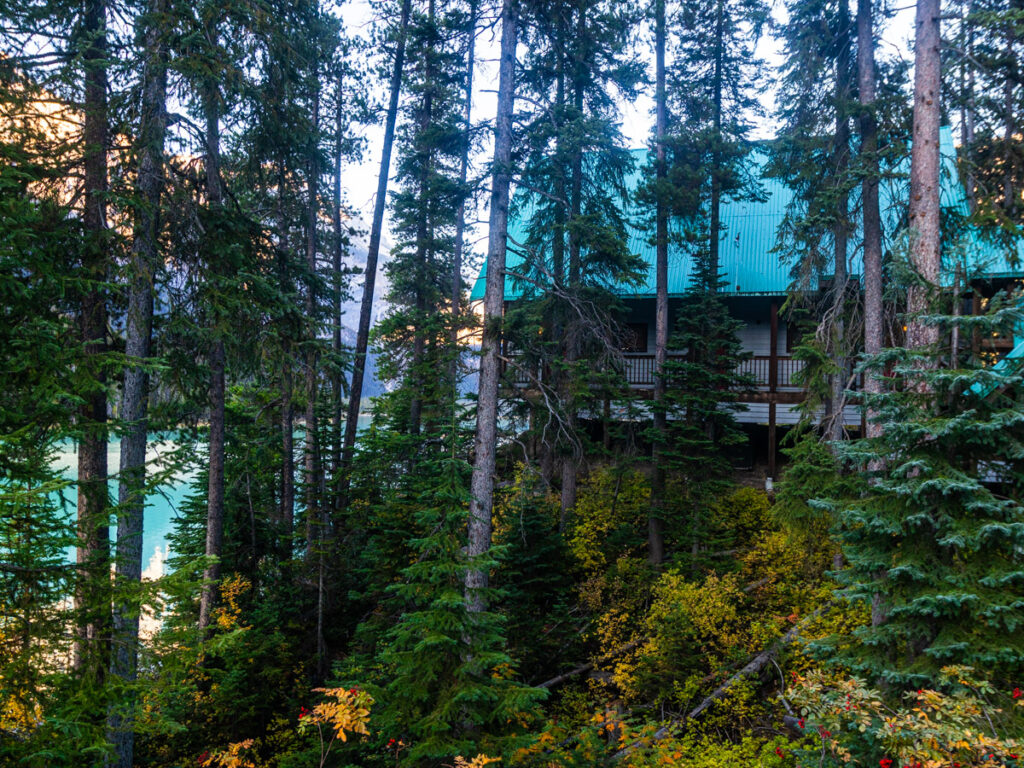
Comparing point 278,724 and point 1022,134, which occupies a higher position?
point 1022,134

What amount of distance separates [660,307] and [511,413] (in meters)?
5.01

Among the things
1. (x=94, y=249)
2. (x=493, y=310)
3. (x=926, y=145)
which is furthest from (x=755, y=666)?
(x=94, y=249)

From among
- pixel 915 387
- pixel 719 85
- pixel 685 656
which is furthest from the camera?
pixel 719 85

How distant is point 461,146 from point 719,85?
942cm

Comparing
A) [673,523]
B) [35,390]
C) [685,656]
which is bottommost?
[685,656]

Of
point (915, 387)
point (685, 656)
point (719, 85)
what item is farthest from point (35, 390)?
point (719, 85)

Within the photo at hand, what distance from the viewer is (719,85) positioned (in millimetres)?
16250

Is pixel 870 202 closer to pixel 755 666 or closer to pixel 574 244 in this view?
pixel 574 244

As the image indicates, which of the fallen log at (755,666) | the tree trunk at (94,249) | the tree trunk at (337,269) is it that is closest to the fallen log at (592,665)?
the fallen log at (755,666)

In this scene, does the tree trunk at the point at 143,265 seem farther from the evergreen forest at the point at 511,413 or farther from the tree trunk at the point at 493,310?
the tree trunk at the point at 493,310

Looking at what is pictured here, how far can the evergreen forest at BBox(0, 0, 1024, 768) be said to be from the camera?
578 cm

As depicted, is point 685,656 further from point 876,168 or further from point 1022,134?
point 1022,134

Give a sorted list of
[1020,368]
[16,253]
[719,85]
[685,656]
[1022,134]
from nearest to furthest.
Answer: [16,253], [1020,368], [1022,134], [685,656], [719,85]

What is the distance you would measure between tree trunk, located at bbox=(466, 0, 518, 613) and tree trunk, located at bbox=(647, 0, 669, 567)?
15.6ft
